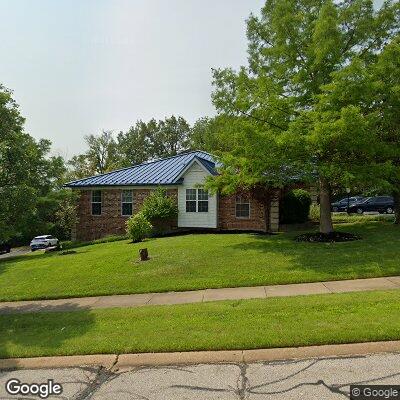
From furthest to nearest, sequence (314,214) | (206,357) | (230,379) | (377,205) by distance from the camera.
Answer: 1. (377,205)
2. (314,214)
3. (206,357)
4. (230,379)

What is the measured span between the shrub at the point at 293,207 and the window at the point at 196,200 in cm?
469

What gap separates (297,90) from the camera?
1641 centimetres

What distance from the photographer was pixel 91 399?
483 centimetres

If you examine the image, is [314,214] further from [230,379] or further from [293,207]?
[230,379]

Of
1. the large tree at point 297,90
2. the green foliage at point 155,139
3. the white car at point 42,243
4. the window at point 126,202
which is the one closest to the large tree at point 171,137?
the green foliage at point 155,139

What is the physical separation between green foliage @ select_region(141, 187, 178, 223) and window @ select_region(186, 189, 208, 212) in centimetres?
85

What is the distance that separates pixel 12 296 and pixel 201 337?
7.49 m

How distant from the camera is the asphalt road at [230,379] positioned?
4680mm

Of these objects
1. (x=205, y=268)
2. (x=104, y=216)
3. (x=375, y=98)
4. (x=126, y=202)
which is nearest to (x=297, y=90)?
(x=375, y=98)

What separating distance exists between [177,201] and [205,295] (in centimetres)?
1489

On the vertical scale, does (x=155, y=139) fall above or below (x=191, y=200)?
above

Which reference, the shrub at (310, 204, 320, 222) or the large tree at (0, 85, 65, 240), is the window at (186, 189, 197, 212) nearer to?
the shrub at (310, 204, 320, 222)

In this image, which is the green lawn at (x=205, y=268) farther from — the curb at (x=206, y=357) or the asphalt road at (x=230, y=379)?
the asphalt road at (x=230, y=379)

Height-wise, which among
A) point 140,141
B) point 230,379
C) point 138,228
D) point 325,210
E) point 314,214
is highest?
point 140,141
